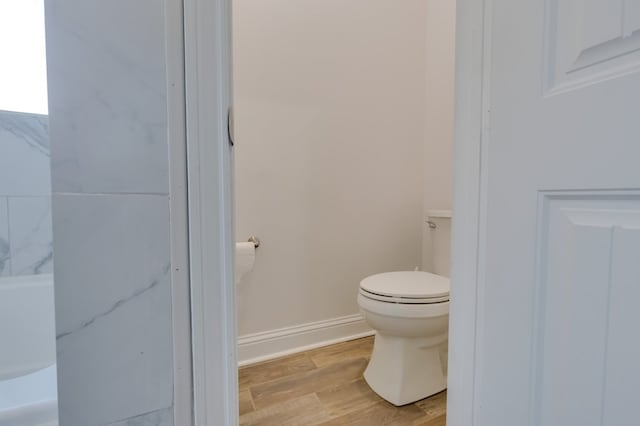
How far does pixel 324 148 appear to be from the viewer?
1.70 meters

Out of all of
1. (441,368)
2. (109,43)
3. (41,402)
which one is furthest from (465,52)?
(441,368)

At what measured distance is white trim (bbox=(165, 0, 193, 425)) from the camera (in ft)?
1.67

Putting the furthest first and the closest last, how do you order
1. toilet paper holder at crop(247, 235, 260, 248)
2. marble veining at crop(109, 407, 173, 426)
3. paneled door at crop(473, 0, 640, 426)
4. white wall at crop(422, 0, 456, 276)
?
white wall at crop(422, 0, 456, 276)
toilet paper holder at crop(247, 235, 260, 248)
marble veining at crop(109, 407, 173, 426)
paneled door at crop(473, 0, 640, 426)

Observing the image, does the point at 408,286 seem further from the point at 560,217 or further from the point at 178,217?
the point at 178,217

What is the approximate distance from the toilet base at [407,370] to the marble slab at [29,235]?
1.42 meters

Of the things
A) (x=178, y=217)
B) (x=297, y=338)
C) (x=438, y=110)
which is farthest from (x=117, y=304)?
(x=438, y=110)

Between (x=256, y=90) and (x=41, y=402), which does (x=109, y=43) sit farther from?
(x=256, y=90)

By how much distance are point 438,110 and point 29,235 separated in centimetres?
217

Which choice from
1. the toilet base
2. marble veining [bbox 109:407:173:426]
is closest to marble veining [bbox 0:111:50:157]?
marble veining [bbox 109:407:173:426]

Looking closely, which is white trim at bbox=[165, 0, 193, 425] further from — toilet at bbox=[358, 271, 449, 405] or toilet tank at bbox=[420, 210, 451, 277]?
toilet tank at bbox=[420, 210, 451, 277]

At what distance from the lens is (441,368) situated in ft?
4.39

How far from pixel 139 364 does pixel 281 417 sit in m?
0.83

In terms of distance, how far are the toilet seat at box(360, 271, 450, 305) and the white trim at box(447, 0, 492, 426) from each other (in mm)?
484

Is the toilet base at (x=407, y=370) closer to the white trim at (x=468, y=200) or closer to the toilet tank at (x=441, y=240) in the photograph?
the toilet tank at (x=441, y=240)
